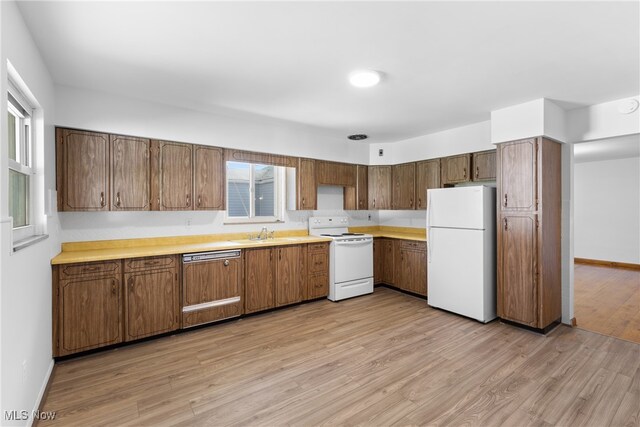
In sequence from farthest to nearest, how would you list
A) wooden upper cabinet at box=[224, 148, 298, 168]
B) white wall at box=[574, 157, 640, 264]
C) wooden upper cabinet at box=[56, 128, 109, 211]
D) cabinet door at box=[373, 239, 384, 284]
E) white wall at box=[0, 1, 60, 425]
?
white wall at box=[574, 157, 640, 264]
cabinet door at box=[373, 239, 384, 284]
wooden upper cabinet at box=[224, 148, 298, 168]
wooden upper cabinet at box=[56, 128, 109, 211]
white wall at box=[0, 1, 60, 425]

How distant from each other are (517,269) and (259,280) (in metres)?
3.04

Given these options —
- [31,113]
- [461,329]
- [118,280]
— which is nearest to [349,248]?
[461,329]

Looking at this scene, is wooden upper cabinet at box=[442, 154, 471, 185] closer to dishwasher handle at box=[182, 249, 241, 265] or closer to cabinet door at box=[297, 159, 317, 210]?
cabinet door at box=[297, 159, 317, 210]

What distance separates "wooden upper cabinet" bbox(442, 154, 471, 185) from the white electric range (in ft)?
4.81

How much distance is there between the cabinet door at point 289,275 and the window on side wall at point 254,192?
0.77 metres

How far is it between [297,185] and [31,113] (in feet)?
9.88

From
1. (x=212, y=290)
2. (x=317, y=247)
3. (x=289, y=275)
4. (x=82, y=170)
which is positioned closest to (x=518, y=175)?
(x=317, y=247)

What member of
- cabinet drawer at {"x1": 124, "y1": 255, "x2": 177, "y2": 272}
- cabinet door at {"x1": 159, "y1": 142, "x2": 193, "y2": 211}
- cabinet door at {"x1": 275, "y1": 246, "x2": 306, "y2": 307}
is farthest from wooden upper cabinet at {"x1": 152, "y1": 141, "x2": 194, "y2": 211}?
cabinet door at {"x1": 275, "y1": 246, "x2": 306, "y2": 307}

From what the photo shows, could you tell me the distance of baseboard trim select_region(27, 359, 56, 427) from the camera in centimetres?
199

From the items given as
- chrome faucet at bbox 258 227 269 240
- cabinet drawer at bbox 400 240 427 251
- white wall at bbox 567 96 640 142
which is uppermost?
white wall at bbox 567 96 640 142

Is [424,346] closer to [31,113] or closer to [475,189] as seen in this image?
[475,189]

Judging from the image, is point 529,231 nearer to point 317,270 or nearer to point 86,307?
point 317,270

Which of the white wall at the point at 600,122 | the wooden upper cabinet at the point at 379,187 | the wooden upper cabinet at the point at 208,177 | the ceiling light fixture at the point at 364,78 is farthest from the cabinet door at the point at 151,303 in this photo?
the white wall at the point at 600,122

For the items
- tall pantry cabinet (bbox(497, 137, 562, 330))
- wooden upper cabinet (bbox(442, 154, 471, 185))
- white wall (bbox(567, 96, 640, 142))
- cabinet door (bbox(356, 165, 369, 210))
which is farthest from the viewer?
cabinet door (bbox(356, 165, 369, 210))
